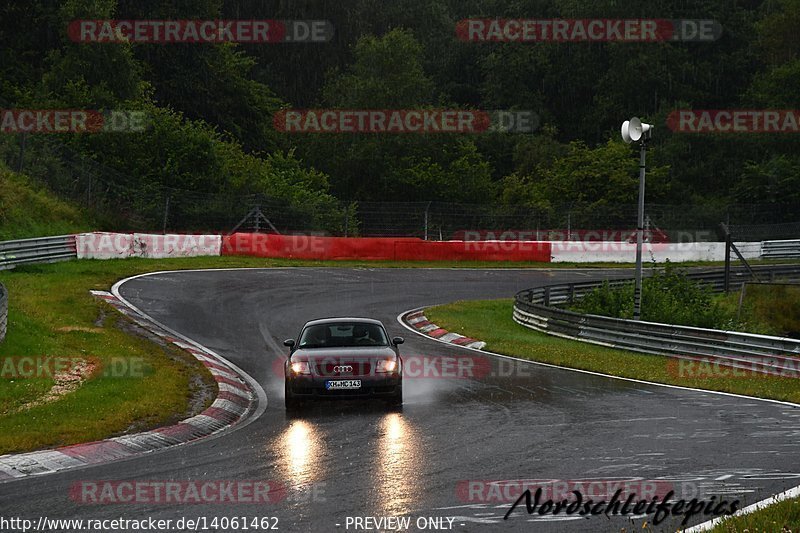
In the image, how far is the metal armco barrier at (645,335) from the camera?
17838mm

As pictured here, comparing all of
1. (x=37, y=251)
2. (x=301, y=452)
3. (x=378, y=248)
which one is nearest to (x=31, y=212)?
(x=37, y=251)

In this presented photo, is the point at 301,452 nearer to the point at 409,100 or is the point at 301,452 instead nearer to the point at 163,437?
the point at 163,437

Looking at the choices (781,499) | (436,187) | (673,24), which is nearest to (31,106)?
(436,187)

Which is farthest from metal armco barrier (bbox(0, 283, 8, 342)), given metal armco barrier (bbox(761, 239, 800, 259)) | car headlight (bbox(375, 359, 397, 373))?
metal armco barrier (bbox(761, 239, 800, 259))

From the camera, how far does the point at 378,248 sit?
39.2 meters

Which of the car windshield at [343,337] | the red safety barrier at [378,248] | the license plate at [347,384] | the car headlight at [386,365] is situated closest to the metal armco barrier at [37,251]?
the red safety barrier at [378,248]

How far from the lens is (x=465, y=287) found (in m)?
32.4

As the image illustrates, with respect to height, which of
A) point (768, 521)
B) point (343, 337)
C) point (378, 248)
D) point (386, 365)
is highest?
point (378, 248)

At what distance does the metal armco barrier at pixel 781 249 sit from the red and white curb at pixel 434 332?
25.6 meters

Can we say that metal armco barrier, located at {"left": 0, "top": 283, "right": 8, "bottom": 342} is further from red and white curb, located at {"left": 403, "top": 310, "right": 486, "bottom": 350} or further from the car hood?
red and white curb, located at {"left": 403, "top": 310, "right": 486, "bottom": 350}

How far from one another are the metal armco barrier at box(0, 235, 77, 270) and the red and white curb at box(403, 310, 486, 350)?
11584 millimetres

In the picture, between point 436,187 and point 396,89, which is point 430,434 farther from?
point 396,89

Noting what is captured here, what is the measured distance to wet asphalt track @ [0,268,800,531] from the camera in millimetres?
8250

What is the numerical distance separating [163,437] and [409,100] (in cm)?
5657
